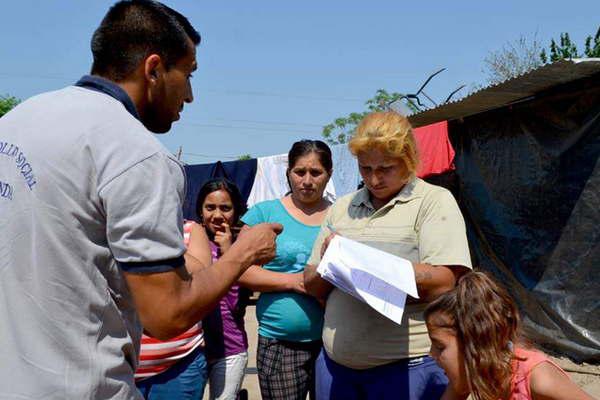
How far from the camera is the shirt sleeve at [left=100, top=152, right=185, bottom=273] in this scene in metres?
1.41

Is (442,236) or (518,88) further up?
(518,88)

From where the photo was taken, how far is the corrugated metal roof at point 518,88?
17.3 ft

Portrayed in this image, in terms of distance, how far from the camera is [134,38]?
164 cm

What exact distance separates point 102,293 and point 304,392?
1.92 m

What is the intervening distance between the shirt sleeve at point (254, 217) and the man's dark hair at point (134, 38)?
1678mm

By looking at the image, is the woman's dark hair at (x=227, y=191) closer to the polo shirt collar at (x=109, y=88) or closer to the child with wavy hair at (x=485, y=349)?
the child with wavy hair at (x=485, y=349)

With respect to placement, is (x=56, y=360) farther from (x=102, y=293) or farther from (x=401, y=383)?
(x=401, y=383)

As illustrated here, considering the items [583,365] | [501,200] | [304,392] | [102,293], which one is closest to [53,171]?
[102,293]

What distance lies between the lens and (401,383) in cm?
256

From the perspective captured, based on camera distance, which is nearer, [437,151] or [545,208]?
[545,208]

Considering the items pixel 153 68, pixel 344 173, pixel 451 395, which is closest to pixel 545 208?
pixel 344 173

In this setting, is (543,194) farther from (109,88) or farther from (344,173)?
(109,88)

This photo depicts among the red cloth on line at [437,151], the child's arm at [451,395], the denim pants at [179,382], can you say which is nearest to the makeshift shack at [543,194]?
the red cloth on line at [437,151]

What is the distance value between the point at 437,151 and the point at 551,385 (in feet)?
18.8
